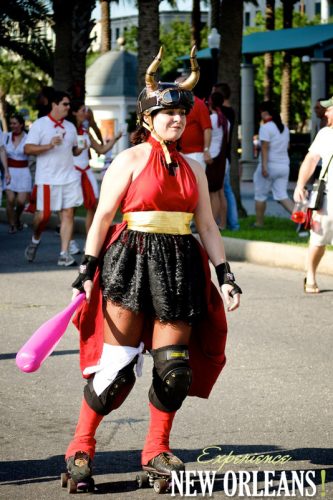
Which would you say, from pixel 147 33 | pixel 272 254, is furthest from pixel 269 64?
pixel 272 254

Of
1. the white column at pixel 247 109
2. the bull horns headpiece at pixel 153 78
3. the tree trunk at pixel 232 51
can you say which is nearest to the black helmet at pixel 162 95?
the bull horns headpiece at pixel 153 78

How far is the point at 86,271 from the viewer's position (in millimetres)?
5438

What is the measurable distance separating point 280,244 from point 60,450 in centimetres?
838

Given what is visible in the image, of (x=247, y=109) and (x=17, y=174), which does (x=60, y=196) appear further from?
(x=247, y=109)

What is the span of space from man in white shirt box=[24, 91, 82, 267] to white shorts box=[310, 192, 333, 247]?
367 cm

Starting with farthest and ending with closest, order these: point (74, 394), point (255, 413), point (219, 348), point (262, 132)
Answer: point (262, 132) → point (74, 394) → point (255, 413) → point (219, 348)

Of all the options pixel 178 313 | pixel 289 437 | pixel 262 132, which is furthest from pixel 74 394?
pixel 262 132

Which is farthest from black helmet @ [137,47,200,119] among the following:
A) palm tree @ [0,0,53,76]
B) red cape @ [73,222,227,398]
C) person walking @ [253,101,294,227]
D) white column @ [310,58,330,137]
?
white column @ [310,58,330,137]

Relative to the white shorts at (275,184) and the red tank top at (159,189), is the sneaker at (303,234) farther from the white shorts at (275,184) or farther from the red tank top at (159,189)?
the red tank top at (159,189)

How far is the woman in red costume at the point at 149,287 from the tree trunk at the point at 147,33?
14.0 meters

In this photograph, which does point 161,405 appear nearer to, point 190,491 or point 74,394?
point 190,491

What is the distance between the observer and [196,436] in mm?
6289

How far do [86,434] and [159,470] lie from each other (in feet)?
1.18

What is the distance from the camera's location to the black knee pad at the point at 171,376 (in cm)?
536
